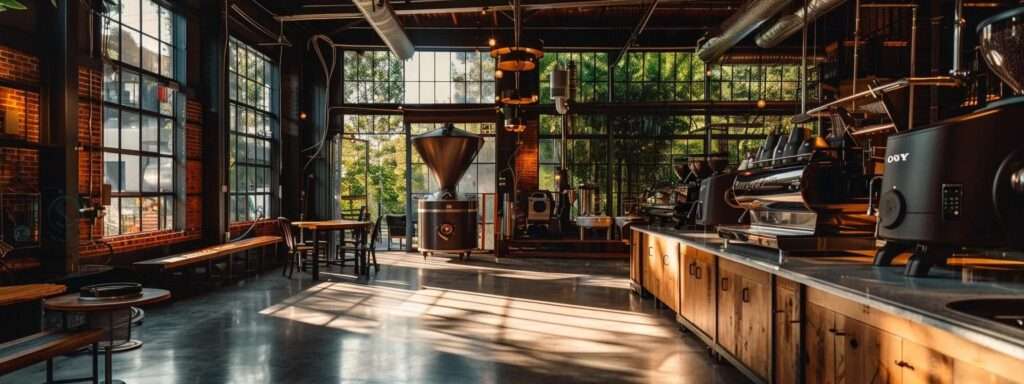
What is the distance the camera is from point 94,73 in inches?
228

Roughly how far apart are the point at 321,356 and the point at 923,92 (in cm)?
685

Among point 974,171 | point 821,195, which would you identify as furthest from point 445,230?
point 974,171

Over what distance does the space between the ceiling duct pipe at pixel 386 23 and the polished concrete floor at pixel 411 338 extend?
3.26m

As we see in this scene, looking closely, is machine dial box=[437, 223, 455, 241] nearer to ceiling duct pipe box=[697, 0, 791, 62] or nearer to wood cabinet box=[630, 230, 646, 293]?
wood cabinet box=[630, 230, 646, 293]

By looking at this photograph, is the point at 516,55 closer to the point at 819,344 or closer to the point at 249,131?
the point at 819,344

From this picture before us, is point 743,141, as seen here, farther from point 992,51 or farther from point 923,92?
point 992,51

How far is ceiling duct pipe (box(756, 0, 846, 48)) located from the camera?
6.21 m

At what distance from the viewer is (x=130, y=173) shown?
21.3 ft

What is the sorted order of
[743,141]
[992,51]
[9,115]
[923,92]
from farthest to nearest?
[743,141]
[923,92]
[9,115]
[992,51]

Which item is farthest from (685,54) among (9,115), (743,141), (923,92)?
(9,115)

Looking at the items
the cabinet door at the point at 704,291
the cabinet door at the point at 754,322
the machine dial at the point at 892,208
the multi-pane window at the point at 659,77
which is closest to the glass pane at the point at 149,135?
the cabinet door at the point at 704,291

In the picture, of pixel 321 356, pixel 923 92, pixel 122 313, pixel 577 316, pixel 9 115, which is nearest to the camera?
pixel 122 313

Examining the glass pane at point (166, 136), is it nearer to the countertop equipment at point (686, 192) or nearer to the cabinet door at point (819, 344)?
the countertop equipment at point (686, 192)

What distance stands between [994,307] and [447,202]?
29.0 feet
